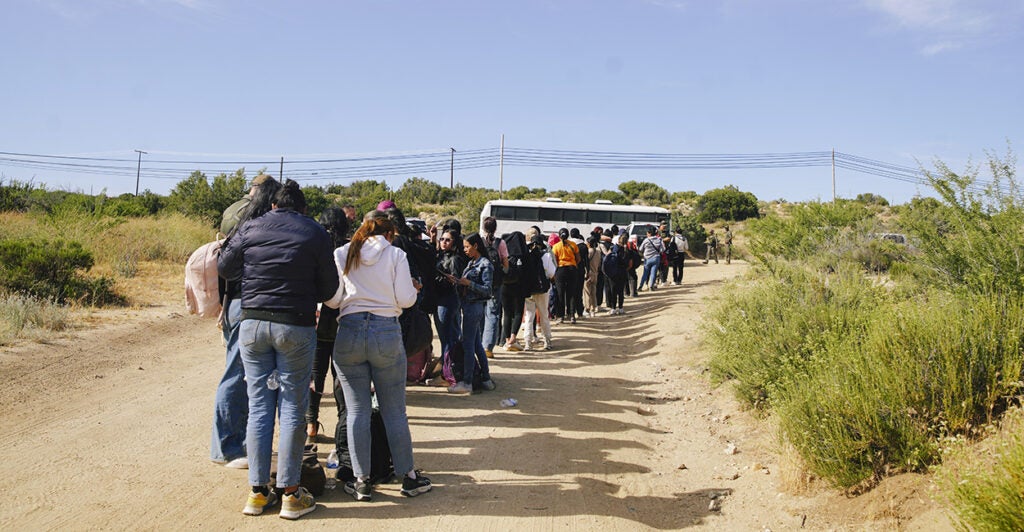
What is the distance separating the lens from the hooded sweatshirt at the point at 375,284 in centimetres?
482

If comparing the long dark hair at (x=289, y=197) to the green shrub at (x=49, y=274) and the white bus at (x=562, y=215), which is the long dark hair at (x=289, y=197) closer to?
the green shrub at (x=49, y=274)

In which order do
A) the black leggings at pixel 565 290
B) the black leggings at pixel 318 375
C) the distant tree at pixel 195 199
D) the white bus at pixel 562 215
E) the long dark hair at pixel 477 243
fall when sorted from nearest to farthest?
the black leggings at pixel 318 375
the long dark hair at pixel 477 243
the black leggings at pixel 565 290
the distant tree at pixel 195 199
the white bus at pixel 562 215

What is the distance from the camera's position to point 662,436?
23.3ft

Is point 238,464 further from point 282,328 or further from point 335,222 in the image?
point 335,222

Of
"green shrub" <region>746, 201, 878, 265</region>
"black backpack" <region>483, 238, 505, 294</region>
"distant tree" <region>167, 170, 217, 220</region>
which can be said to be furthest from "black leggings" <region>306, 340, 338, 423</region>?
"distant tree" <region>167, 170, 217, 220</region>

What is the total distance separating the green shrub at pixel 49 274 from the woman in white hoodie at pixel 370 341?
958 centimetres

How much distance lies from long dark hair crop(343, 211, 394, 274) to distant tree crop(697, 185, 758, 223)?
54900mm

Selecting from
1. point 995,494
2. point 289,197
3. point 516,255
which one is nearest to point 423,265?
point 289,197

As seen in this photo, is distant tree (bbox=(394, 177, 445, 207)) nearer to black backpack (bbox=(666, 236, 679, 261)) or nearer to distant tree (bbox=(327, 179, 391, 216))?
distant tree (bbox=(327, 179, 391, 216))

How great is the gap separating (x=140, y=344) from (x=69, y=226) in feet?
34.0

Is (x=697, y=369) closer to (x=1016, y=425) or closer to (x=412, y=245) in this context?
(x=412, y=245)

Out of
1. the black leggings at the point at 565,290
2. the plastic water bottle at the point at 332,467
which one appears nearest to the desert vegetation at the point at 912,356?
the plastic water bottle at the point at 332,467

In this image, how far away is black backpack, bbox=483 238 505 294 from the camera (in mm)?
8297

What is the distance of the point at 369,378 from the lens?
492 centimetres
